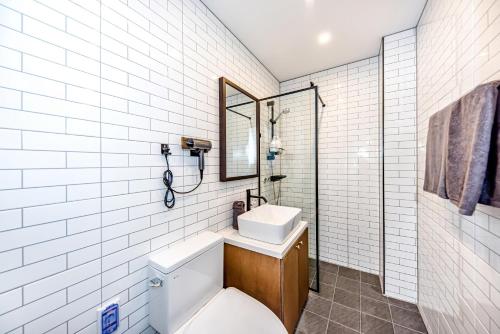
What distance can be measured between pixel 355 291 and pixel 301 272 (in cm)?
79

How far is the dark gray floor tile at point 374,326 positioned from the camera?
4.78ft

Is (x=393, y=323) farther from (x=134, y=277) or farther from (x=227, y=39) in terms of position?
(x=227, y=39)

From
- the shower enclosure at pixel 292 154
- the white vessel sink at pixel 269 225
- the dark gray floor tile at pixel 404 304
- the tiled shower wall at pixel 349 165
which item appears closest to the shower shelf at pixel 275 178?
the shower enclosure at pixel 292 154

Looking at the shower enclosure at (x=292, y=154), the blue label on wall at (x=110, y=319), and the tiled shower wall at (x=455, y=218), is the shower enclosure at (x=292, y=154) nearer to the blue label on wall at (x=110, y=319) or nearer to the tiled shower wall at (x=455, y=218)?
the tiled shower wall at (x=455, y=218)

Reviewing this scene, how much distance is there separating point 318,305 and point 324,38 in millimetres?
2535

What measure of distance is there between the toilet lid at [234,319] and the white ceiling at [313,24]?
6.79 ft

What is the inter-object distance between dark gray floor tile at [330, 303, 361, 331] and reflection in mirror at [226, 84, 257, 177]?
1.45 meters

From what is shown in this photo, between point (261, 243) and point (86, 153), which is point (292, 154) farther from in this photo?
point (86, 153)

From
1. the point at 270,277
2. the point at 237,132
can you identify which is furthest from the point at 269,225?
the point at 237,132

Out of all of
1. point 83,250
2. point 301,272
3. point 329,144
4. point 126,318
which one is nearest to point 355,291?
point 301,272

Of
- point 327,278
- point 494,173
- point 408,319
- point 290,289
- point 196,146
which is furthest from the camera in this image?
point 327,278

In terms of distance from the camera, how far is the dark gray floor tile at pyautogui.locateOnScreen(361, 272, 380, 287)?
6.65 feet

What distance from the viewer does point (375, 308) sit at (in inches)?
66.2

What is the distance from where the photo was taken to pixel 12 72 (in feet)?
2.13
